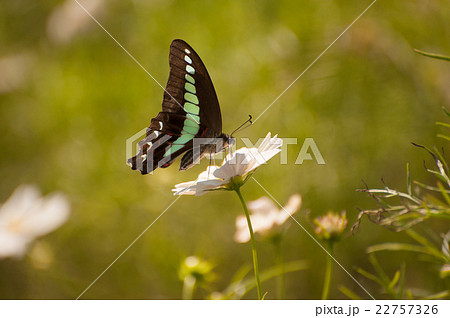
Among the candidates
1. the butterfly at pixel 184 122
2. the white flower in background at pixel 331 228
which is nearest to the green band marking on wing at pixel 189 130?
the butterfly at pixel 184 122

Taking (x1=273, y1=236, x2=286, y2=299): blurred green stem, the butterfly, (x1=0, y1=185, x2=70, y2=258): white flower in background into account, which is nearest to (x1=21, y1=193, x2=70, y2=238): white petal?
(x1=0, y1=185, x2=70, y2=258): white flower in background

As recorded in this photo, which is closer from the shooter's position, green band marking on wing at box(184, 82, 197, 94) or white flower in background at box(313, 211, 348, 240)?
white flower in background at box(313, 211, 348, 240)

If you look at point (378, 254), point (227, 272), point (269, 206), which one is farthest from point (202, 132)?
point (378, 254)

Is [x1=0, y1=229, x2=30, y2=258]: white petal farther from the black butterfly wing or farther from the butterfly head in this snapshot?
the butterfly head

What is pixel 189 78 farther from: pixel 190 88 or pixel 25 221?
pixel 25 221

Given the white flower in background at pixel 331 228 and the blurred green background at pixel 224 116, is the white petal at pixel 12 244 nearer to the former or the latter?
the blurred green background at pixel 224 116

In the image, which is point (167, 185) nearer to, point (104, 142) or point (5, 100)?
point (104, 142)
